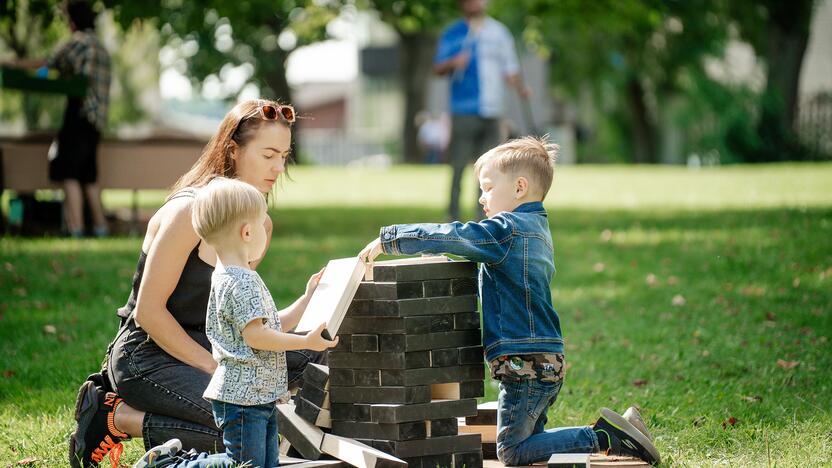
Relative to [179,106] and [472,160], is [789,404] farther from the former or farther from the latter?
[179,106]

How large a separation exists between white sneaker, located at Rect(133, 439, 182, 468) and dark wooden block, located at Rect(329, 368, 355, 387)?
592 millimetres

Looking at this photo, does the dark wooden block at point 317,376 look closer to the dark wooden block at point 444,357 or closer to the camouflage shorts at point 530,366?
the dark wooden block at point 444,357

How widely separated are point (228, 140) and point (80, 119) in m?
7.18

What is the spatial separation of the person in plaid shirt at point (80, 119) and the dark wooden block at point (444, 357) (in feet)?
25.4

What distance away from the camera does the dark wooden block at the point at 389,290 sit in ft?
13.0

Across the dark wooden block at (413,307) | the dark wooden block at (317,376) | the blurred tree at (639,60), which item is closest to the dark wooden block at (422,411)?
the dark wooden block at (317,376)

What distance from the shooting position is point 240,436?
12.6 ft

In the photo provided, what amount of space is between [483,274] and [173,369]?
4.05 feet

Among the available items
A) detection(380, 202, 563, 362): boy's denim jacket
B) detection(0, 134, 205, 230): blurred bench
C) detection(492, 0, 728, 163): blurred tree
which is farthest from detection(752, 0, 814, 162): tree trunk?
detection(380, 202, 563, 362): boy's denim jacket

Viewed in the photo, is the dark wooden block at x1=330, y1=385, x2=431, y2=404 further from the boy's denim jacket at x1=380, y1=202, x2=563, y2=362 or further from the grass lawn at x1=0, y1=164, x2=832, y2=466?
the grass lawn at x1=0, y1=164, x2=832, y2=466

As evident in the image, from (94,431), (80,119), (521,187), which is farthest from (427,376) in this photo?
(80,119)

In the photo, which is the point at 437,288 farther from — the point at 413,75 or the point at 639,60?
the point at 413,75

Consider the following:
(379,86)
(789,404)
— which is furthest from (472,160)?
(379,86)

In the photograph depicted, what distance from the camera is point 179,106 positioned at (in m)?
125
